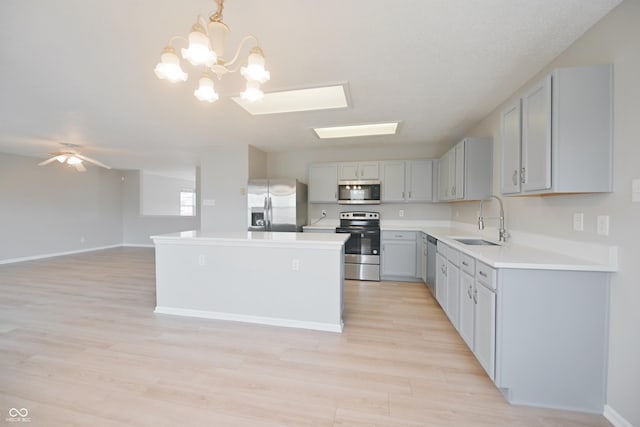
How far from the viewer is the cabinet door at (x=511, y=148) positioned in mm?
1949

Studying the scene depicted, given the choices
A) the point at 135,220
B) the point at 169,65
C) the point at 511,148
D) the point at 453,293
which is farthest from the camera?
the point at 135,220

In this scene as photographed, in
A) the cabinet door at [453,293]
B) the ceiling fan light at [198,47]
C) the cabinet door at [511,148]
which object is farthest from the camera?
the cabinet door at [453,293]

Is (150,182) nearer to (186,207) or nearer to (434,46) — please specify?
(186,207)

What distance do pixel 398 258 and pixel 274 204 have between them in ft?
7.51

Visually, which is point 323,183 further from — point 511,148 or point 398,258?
point 511,148

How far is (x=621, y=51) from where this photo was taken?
1483 mm

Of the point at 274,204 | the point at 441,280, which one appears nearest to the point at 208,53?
the point at 441,280

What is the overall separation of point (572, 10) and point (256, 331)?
3.37 meters

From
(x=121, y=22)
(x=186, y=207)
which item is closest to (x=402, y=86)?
(x=121, y=22)

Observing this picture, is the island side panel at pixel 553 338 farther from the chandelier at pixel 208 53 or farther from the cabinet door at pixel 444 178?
the cabinet door at pixel 444 178

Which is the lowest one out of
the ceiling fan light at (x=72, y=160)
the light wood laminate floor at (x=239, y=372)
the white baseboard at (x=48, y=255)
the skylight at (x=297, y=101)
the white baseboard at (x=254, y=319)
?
the light wood laminate floor at (x=239, y=372)

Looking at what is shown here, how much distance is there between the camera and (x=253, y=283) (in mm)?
2709

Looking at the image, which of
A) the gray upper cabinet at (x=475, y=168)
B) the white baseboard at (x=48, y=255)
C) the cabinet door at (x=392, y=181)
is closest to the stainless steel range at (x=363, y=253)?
the cabinet door at (x=392, y=181)

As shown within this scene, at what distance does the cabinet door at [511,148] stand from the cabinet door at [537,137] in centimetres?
6
